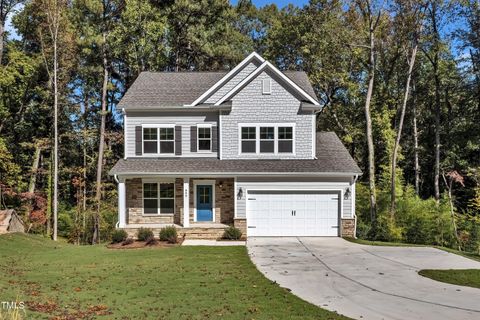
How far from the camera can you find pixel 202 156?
2161 cm

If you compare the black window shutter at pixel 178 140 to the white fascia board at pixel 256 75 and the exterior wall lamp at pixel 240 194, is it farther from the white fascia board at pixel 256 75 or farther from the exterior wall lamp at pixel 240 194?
the exterior wall lamp at pixel 240 194

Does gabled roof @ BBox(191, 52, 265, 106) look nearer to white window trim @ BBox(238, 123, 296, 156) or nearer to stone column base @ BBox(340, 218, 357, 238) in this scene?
white window trim @ BBox(238, 123, 296, 156)

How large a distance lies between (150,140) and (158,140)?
396mm

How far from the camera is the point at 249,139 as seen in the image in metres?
21.4

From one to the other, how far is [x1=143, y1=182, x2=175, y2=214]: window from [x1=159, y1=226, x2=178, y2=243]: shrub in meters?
2.27

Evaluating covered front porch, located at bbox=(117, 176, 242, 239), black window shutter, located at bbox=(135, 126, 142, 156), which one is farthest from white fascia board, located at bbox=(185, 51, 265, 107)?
covered front porch, located at bbox=(117, 176, 242, 239)

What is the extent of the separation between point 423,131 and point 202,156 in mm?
20750

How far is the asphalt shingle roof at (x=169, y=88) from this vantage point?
21.9 metres

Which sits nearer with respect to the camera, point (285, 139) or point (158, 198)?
point (285, 139)

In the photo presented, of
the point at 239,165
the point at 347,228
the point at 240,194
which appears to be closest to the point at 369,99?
the point at 347,228

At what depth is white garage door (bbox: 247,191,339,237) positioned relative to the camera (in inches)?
811

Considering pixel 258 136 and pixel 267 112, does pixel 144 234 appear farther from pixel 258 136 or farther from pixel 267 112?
pixel 267 112

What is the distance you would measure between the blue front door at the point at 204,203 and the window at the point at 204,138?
6.36 ft

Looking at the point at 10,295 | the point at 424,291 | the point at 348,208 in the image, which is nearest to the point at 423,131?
the point at 348,208
